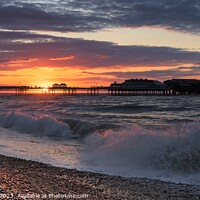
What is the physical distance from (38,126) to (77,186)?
50.6ft

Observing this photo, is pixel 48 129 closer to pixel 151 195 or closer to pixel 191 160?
pixel 191 160

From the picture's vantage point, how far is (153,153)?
11.3 m

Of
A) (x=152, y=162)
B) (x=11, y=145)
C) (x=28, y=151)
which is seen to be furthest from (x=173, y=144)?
(x=11, y=145)

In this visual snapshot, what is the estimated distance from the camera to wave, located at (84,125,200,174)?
10322mm

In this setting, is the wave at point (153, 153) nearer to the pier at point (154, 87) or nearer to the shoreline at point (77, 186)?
the shoreline at point (77, 186)

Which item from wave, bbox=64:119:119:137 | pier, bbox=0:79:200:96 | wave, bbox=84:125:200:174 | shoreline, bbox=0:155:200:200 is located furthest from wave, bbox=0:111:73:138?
pier, bbox=0:79:200:96

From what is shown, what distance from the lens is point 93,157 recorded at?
12.2m

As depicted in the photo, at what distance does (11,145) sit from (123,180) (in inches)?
293

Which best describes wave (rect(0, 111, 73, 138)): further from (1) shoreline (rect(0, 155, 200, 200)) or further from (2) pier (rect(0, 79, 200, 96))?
(2) pier (rect(0, 79, 200, 96))

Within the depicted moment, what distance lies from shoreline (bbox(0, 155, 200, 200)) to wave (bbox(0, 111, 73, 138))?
34.5 ft

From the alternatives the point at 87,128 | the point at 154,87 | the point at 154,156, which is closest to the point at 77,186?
the point at 154,156

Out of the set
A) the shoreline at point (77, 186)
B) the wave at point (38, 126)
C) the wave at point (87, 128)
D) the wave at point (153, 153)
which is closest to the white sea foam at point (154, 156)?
the wave at point (153, 153)

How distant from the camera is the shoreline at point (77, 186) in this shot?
701 cm

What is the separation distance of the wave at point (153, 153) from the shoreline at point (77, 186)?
164cm
